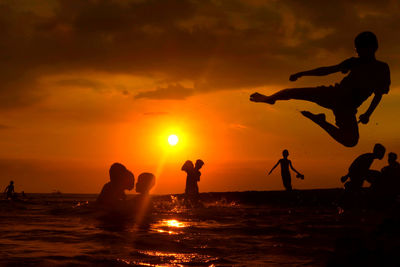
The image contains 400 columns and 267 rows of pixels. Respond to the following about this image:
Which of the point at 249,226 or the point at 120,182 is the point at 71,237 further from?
the point at 120,182

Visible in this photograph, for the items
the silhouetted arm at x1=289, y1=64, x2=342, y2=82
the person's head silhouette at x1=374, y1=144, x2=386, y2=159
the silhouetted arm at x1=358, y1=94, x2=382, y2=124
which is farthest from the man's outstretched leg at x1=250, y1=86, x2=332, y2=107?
the person's head silhouette at x1=374, y1=144, x2=386, y2=159

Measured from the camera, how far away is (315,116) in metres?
8.02

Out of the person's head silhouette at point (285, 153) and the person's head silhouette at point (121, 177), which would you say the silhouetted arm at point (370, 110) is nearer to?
the person's head silhouette at point (121, 177)

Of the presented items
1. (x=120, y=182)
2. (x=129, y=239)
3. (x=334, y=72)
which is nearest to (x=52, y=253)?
(x=129, y=239)

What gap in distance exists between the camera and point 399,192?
45.6 feet

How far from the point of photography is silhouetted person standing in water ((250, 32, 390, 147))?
757cm

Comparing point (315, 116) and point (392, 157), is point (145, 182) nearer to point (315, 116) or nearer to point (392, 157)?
point (392, 157)

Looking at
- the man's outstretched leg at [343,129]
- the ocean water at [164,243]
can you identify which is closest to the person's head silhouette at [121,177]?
the ocean water at [164,243]

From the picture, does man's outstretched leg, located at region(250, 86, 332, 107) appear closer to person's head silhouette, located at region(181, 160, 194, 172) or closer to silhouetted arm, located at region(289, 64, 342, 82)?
silhouetted arm, located at region(289, 64, 342, 82)

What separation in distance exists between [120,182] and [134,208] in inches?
47.4

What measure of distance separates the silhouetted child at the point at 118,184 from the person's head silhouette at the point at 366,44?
10129mm

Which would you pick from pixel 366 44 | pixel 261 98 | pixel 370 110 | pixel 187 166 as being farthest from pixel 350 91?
pixel 187 166

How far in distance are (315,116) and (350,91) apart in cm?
73

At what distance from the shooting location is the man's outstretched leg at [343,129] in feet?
Answer: 25.7
